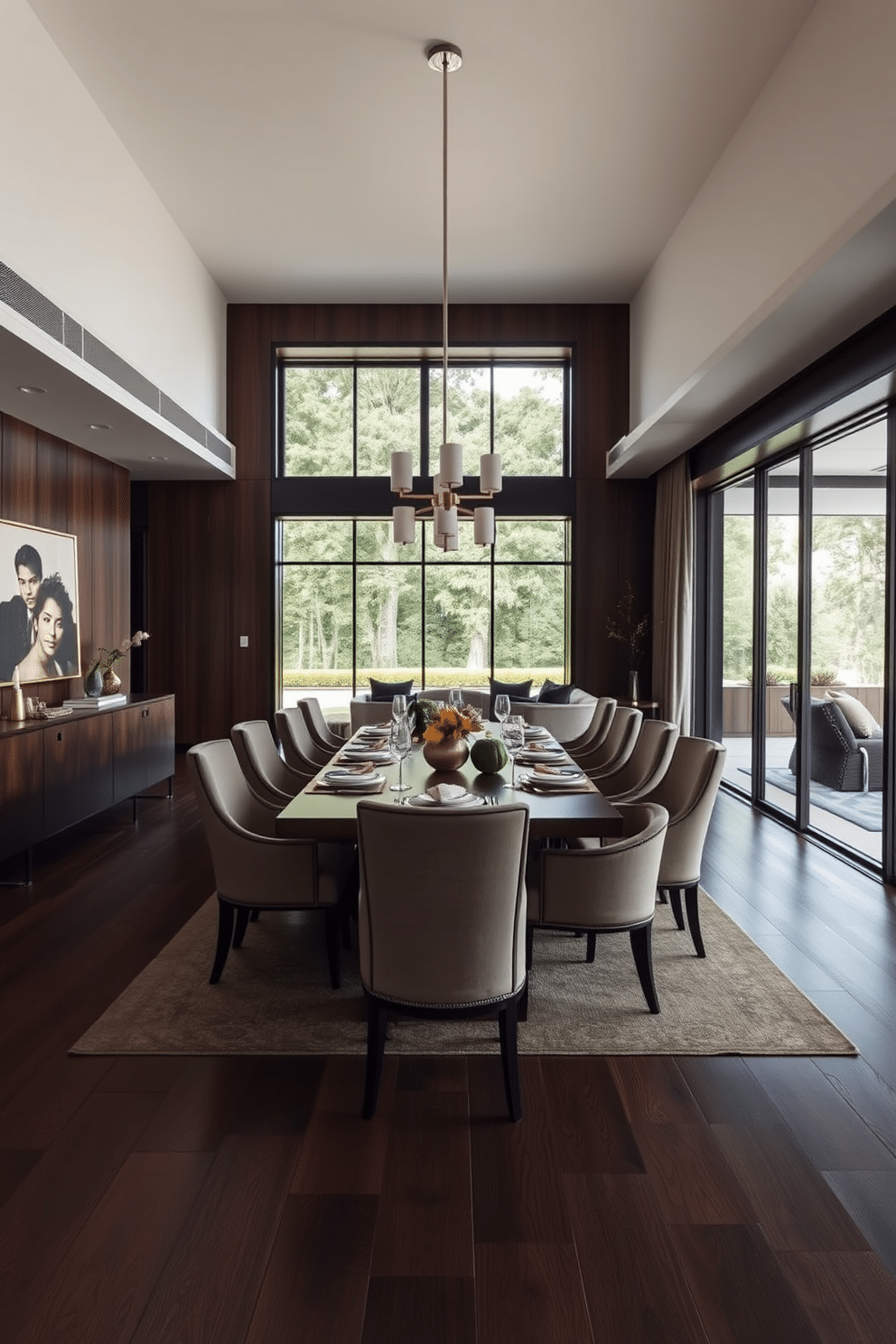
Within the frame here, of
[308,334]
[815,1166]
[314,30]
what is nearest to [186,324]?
[308,334]

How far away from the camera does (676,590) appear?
26.1 ft

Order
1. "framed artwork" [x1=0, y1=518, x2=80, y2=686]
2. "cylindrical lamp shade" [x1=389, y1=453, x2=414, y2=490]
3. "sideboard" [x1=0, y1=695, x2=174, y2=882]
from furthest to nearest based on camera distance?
1. "framed artwork" [x1=0, y1=518, x2=80, y2=686]
2. "cylindrical lamp shade" [x1=389, y1=453, x2=414, y2=490]
3. "sideboard" [x1=0, y1=695, x2=174, y2=882]

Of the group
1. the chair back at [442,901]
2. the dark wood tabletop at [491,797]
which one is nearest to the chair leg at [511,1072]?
the chair back at [442,901]

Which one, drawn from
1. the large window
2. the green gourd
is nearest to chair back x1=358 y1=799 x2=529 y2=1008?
the green gourd

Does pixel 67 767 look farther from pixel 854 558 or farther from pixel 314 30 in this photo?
pixel 854 558

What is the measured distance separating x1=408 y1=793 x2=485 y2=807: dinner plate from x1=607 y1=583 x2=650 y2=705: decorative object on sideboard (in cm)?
611

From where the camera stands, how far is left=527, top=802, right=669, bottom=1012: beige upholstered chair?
9.49ft

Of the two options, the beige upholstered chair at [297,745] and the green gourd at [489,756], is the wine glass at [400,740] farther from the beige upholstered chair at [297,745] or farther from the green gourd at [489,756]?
the beige upholstered chair at [297,745]


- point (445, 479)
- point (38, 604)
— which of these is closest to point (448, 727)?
point (445, 479)

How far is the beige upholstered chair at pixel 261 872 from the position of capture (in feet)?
10.3

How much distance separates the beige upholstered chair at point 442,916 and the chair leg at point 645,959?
73cm

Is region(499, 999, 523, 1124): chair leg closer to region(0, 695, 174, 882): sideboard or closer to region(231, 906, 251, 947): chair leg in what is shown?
region(231, 906, 251, 947): chair leg

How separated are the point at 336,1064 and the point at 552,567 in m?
7.21

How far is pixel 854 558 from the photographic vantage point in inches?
202
